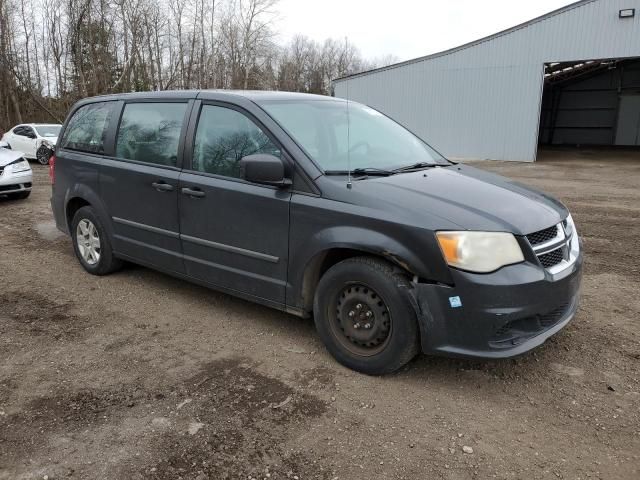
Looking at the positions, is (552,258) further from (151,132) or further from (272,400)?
(151,132)

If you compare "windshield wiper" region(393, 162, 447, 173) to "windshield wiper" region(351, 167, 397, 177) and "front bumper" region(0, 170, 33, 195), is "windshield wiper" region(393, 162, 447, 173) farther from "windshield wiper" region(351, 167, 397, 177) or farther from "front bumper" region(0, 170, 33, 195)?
"front bumper" region(0, 170, 33, 195)

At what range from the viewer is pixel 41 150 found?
17438 millimetres

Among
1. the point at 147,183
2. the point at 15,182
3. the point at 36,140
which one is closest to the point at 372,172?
the point at 147,183

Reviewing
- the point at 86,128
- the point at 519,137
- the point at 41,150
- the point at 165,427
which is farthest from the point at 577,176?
the point at 41,150

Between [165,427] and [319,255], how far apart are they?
4.55ft

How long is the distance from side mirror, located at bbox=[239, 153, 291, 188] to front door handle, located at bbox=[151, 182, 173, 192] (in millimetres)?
1054

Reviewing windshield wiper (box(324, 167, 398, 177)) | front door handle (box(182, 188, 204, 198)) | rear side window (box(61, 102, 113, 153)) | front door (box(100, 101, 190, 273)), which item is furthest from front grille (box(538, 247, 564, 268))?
rear side window (box(61, 102, 113, 153))

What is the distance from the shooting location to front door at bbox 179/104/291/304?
3699 mm

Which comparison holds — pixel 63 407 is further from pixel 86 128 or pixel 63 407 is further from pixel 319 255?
pixel 86 128

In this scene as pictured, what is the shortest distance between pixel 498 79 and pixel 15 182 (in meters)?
17.7

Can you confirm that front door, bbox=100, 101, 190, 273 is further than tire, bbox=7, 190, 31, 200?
No

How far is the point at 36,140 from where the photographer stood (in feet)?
57.7

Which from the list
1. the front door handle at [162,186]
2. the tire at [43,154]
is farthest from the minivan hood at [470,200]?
the tire at [43,154]

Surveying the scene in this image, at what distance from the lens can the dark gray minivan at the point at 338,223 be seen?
9.82 ft
